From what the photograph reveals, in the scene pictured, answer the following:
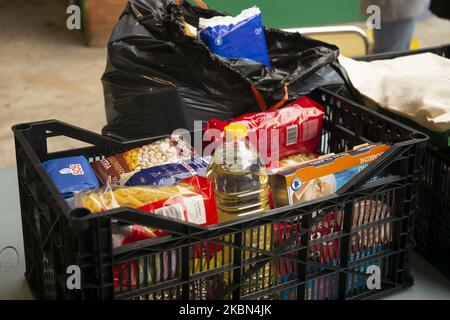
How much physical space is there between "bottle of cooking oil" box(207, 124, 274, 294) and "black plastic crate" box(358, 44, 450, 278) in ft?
1.42

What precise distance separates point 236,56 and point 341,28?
2.63 ft

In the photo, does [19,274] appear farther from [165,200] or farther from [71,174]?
[165,200]

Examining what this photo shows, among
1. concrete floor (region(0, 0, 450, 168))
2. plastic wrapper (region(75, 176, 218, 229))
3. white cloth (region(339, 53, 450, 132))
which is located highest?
white cloth (region(339, 53, 450, 132))

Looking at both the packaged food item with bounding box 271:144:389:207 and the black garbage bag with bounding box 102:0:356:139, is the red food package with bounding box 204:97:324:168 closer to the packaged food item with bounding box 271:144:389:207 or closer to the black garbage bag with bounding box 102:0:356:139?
the black garbage bag with bounding box 102:0:356:139

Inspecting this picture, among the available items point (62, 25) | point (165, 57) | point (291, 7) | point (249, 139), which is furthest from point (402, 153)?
point (62, 25)

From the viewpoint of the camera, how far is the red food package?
1.66 metres

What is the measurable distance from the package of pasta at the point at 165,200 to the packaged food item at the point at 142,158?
0.18m

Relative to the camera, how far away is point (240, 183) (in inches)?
54.1

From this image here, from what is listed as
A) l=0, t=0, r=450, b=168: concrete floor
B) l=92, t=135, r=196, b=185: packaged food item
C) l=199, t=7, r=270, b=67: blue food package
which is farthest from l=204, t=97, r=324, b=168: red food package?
l=0, t=0, r=450, b=168: concrete floor

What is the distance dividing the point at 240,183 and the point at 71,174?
0.35m

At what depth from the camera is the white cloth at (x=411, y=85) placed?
5.22 feet

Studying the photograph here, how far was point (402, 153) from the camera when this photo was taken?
1375mm

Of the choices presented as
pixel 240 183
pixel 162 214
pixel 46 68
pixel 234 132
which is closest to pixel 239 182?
pixel 240 183

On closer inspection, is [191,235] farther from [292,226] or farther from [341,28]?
[341,28]
